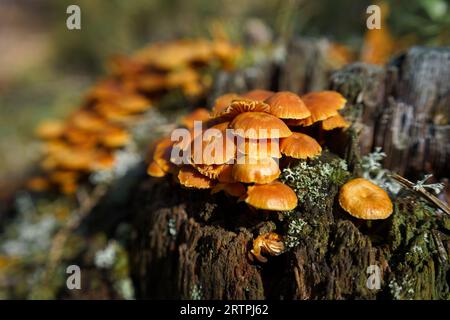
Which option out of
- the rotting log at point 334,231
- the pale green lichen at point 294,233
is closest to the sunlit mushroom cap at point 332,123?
the rotting log at point 334,231

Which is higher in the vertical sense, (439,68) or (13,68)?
(13,68)

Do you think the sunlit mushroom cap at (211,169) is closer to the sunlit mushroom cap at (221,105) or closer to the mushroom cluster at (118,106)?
the sunlit mushroom cap at (221,105)

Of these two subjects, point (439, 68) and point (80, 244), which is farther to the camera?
point (80, 244)

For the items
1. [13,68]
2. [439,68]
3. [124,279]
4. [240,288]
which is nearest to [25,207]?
[124,279]

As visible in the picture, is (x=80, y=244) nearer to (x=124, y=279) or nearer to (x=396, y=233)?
(x=124, y=279)

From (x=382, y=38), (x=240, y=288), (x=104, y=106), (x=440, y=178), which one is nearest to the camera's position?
(x=240, y=288)

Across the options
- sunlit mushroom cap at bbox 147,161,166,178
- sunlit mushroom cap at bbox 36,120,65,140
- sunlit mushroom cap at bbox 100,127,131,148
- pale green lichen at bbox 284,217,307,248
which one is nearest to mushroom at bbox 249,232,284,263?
pale green lichen at bbox 284,217,307,248
